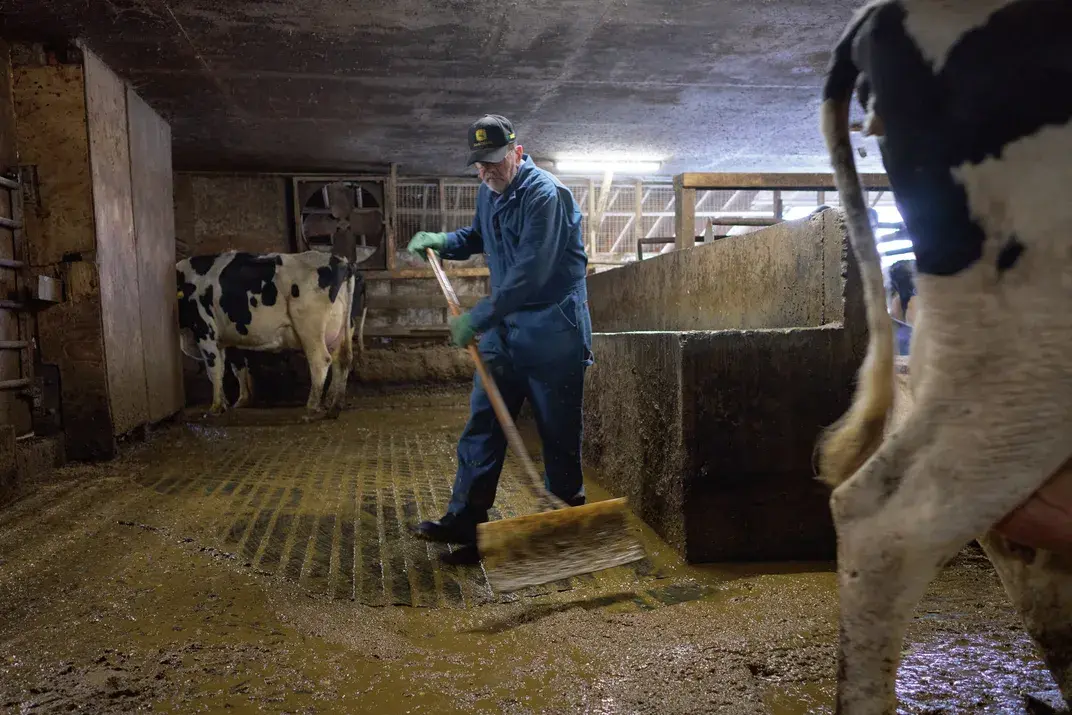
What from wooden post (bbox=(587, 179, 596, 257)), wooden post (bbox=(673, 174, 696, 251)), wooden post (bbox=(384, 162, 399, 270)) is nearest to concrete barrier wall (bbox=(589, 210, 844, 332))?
wooden post (bbox=(673, 174, 696, 251))

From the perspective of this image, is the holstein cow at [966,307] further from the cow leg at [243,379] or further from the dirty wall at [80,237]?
the cow leg at [243,379]

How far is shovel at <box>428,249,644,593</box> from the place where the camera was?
95.0 inches

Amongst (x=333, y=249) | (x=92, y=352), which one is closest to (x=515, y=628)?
(x=92, y=352)

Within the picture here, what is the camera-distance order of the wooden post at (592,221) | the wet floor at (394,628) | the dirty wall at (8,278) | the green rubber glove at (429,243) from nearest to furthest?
the wet floor at (394,628), the green rubber glove at (429,243), the dirty wall at (8,278), the wooden post at (592,221)

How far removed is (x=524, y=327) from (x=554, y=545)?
3.31 feet

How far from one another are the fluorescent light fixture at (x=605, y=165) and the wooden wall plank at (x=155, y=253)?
5152 millimetres

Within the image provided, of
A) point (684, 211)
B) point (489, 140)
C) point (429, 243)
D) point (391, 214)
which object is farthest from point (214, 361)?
point (489, 140)

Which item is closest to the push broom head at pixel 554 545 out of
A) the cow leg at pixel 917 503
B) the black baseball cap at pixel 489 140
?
the cow leg at pixel 917 503

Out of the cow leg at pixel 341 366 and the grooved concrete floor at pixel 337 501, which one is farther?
the cow leg at pixel 341 366

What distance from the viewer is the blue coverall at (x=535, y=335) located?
116 inches

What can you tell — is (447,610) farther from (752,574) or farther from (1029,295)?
(1029,295)

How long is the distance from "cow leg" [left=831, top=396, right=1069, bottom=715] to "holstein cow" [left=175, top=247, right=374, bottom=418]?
7476 millimetres

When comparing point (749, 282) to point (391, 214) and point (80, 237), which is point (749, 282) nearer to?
point (80, 237)

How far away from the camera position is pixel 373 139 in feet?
27.9
